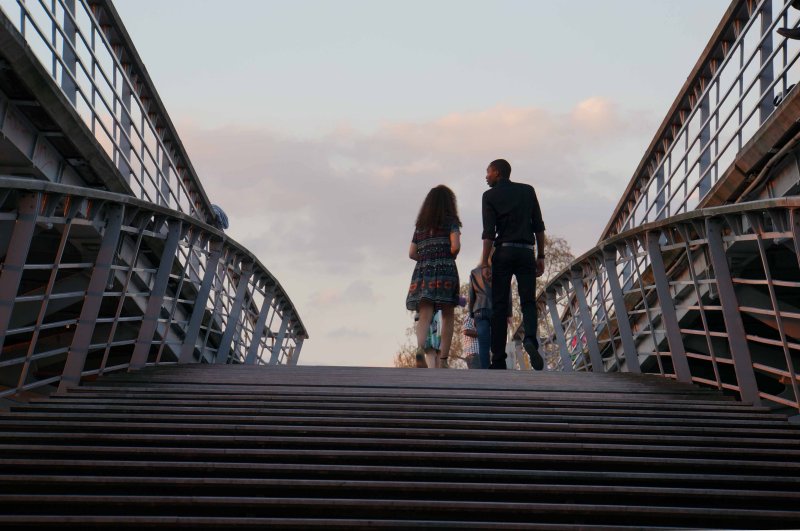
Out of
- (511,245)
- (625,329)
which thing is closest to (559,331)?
(511,245)

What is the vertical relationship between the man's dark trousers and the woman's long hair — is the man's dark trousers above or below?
below

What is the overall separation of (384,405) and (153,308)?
109 inches

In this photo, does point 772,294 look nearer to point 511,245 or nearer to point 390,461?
point 390,461

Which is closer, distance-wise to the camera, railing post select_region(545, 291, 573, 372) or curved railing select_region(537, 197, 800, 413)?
curved railing select_region(537, 197, 800, 413)

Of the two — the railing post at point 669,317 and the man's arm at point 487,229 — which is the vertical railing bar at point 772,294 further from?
the man's arm at point 487,229

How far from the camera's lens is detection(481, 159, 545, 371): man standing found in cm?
980

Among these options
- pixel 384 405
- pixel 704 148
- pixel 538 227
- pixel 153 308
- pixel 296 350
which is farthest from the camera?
pixel 296 350

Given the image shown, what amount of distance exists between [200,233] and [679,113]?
5.39 m

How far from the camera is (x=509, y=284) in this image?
990 cm

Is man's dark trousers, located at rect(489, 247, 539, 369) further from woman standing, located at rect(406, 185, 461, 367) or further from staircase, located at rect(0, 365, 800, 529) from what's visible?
staircase, located at rect(0, 365, 800, 529)

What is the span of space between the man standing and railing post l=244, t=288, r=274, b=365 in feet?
14.1

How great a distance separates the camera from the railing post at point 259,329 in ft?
44.7

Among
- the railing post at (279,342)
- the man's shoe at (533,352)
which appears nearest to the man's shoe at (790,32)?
the man's shoe at (533,352)

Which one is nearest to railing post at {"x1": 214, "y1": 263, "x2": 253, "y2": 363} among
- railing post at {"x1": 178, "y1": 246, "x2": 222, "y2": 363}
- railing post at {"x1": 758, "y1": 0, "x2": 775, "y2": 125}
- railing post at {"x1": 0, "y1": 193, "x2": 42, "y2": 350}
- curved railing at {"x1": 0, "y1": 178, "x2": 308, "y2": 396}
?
curved railing at {"x1": 0, "y1": 178, "x2": 308, "y2": 396}
